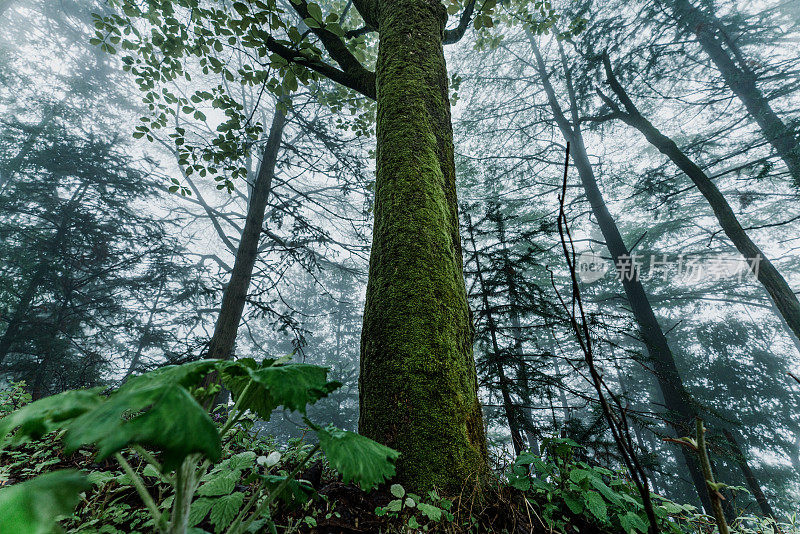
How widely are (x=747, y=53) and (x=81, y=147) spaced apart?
19404 millimetres

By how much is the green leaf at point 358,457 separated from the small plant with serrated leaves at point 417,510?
1.29ft

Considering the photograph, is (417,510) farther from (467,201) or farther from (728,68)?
(728,68)

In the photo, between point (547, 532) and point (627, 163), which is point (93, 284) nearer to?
point (547, 532)

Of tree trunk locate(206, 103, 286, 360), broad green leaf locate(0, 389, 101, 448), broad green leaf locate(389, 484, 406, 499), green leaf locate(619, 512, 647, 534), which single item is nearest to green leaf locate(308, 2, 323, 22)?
tree trunk locate(206, 103, 286, 360)

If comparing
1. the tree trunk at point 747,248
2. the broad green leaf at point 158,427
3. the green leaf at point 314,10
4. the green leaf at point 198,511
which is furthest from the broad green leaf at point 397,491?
the tree trunk at point 747,248

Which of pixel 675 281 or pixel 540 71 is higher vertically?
pixel 540 71

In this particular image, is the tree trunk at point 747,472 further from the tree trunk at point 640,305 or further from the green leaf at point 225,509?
the green leaf at point 225,509

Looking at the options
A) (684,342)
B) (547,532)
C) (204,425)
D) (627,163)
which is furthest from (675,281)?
(204,425)

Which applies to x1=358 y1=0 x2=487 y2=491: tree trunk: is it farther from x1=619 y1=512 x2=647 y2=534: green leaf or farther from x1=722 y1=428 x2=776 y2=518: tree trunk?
x1=722 y1=428 x2=776 y2=518: tree trunk

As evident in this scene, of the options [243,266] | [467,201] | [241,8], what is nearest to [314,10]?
[241,8]

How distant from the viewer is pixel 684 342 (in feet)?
51.2

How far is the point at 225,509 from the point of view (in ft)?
3.29

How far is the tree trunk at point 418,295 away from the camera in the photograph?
1.33 m

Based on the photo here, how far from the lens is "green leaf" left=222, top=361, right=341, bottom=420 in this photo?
69 centimetres
